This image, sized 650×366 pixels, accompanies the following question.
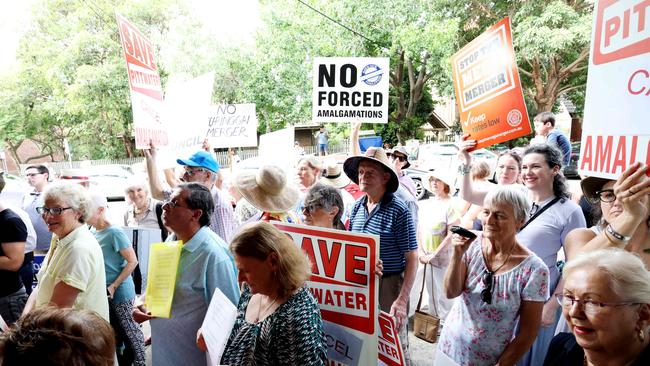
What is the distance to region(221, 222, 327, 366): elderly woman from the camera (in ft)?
6.05

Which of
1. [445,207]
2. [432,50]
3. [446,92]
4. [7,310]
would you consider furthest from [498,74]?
[446,92]

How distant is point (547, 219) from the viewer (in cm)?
289

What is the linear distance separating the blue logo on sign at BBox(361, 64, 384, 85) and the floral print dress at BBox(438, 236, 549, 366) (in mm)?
3414

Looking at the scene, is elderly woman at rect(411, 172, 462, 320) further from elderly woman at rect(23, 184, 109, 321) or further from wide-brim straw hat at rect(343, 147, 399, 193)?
elderly woman at rect(23, 184, 109, 321)

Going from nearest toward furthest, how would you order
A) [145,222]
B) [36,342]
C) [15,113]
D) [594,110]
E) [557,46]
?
[36,342] → [594,110] → [145,222] → [557,46] → [15,113]

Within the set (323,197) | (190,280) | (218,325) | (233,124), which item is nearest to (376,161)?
(323,197)

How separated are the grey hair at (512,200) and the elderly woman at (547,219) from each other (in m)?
0.44

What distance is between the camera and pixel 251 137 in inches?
259

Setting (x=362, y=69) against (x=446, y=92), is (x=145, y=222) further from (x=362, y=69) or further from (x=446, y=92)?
(x=446, y=92)

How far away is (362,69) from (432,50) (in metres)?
12.5

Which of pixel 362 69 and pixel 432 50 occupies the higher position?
pixel 432 50

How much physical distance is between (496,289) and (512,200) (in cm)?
47

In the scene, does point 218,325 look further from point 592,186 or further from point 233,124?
point 233,124

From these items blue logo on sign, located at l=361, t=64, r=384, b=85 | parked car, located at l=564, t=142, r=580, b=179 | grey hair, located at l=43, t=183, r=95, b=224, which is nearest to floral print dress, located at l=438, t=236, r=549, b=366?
grey hair, located at l=43, t=183, r=95, b=224
